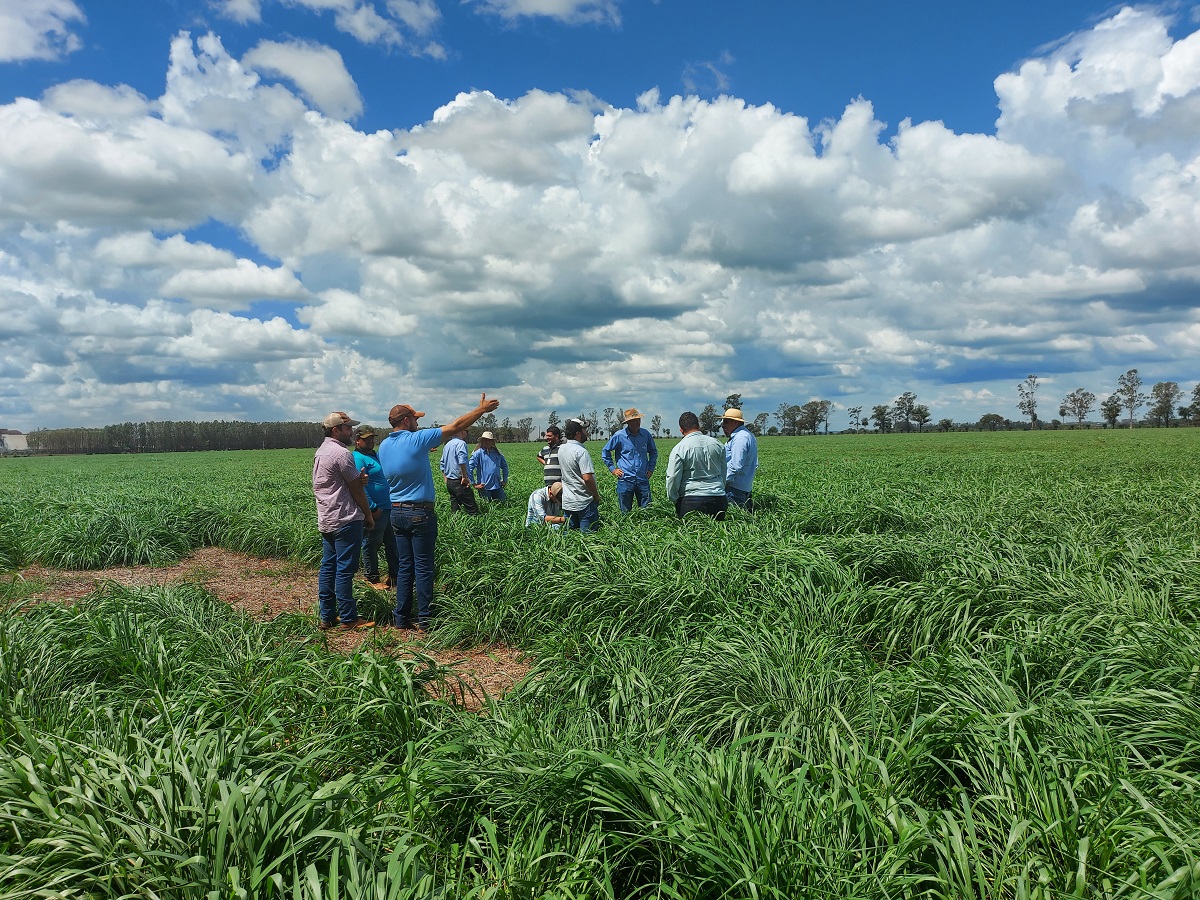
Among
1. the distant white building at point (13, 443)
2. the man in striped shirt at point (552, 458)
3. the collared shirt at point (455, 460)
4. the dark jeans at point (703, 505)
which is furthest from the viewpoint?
the distant white building at point (13, 443)

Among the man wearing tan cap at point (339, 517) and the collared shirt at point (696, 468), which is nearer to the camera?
the man wearing tan cap at point (339, 517)

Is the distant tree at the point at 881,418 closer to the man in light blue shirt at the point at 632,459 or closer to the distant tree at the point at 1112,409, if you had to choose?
the distant tree at the point at 1112,409

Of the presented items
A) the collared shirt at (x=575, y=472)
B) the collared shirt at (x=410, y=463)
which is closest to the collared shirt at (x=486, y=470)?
the collared shirt at (x=575, y=472)

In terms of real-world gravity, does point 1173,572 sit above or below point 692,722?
above

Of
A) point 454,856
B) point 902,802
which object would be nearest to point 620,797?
point 454,856

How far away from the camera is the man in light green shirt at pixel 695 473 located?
7891 mm

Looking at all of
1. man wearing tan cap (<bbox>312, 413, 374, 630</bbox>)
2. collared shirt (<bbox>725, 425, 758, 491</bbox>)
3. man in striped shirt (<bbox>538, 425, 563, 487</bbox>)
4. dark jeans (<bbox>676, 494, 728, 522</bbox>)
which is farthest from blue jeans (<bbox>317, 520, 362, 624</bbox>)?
collared shirt (<bbox>725, 425, 758, 491</bbox>)

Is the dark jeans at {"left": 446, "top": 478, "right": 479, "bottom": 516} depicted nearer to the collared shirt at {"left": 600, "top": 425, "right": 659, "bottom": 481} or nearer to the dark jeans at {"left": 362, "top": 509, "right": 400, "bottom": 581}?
the dark jeans at {"left": 362, "top": 509, "right": 400, "bottom": 581}

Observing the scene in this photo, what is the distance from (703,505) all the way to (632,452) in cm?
212

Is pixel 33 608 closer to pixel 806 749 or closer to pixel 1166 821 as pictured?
pixel 806 749

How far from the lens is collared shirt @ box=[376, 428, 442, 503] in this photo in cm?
643

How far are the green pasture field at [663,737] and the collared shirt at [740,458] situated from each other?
6.82ft

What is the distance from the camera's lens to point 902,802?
2.54 m

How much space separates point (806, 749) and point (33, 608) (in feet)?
19.9
